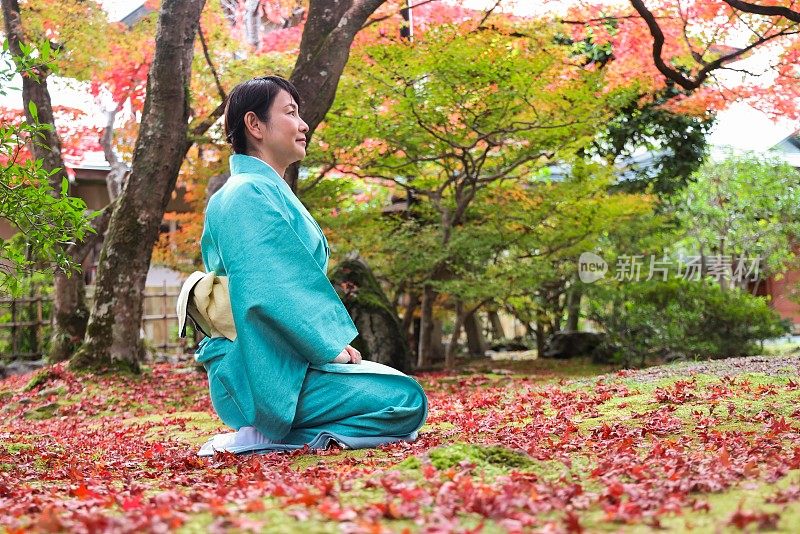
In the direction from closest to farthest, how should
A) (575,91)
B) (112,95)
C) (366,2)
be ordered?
(366,2) < (575,91) < (112,95)

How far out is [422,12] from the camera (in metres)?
15.7

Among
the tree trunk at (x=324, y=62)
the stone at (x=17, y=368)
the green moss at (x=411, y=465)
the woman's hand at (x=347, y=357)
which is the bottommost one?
the stone at (x=17, y=368)

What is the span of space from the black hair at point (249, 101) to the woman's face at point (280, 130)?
32 mm

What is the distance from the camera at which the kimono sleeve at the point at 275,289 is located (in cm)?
438

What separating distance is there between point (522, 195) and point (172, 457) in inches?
360

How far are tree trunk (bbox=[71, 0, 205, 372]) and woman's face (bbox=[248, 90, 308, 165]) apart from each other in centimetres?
517

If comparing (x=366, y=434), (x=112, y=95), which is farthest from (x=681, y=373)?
(x=112, y=95)

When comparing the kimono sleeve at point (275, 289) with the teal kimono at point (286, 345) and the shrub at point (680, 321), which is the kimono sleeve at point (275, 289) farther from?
the shrub at point (680, 321)

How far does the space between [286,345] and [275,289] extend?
299 mm

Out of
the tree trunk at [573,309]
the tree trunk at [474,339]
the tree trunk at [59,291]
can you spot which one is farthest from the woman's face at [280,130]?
the tree trunk at [474,339]

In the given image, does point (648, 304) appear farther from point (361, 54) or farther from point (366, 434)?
point (366, 434)

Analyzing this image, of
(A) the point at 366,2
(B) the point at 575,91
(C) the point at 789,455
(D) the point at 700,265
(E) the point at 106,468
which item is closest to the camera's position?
(C) the point at 789,455

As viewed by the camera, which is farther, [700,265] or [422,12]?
[700,265]

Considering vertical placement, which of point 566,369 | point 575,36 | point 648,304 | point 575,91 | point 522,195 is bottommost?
point 566,369
